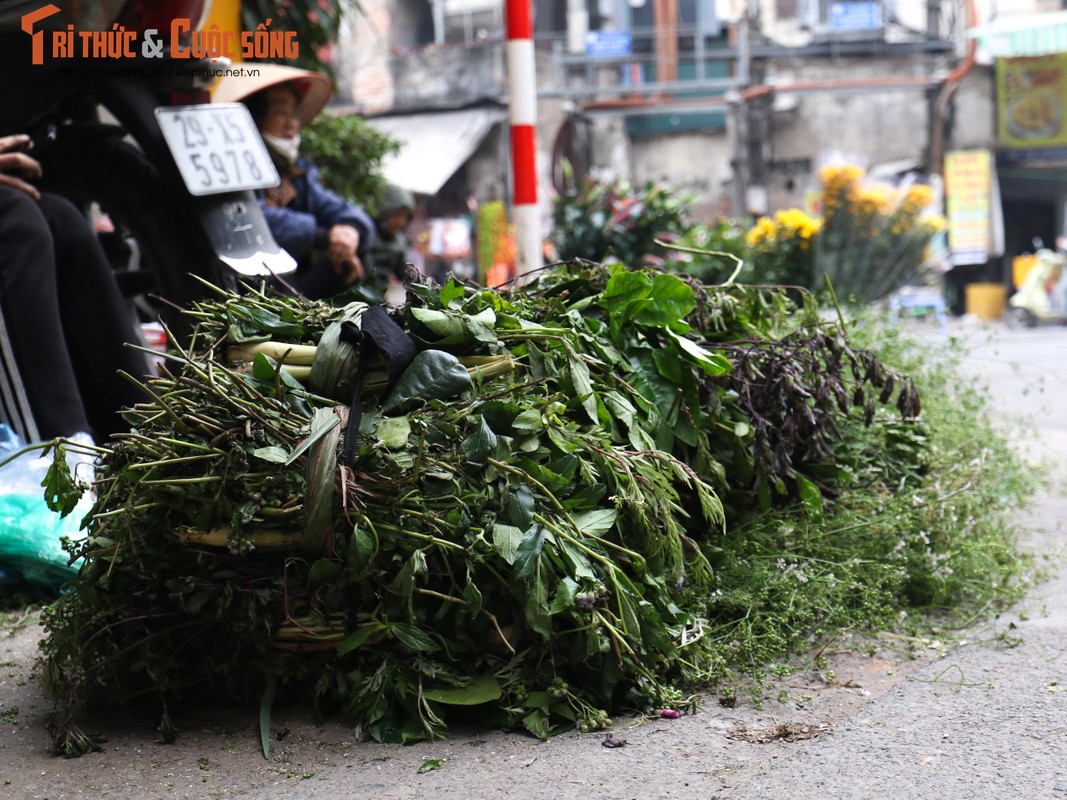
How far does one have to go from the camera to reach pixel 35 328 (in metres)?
3.23

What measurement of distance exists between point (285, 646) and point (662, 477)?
82 centimetres

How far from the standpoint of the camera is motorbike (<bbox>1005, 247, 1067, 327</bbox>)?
20.5 m

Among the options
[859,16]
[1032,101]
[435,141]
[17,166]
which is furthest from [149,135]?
[1032,101]

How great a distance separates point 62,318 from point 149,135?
71 cm

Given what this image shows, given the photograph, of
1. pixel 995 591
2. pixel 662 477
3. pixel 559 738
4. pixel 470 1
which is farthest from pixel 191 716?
pixel 470 1

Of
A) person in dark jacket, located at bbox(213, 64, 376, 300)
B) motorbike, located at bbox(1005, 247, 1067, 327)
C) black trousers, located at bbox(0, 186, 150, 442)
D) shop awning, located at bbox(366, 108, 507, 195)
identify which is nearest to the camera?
black trousers, located at bbox(0, 186, 150, 442)

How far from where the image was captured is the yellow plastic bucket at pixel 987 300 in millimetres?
22625

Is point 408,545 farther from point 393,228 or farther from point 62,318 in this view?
point 393,228

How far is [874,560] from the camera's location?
2.85m

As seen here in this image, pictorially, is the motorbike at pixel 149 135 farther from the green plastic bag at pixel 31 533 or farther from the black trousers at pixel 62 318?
the green plastic bag at pixel 31 533

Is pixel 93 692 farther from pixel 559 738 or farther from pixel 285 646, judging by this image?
pixel 559 738

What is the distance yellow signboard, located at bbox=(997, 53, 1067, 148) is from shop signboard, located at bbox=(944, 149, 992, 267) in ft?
2.90

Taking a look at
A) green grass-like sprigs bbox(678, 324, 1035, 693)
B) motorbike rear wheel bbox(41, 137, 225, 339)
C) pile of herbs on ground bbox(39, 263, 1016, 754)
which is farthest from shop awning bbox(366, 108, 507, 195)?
pile of herbs on ground bbox(39, 263, 1016, 754)

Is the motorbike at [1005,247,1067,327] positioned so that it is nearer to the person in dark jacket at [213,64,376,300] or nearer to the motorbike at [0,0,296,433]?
the person in dark jacket at [213,64,376,300]
